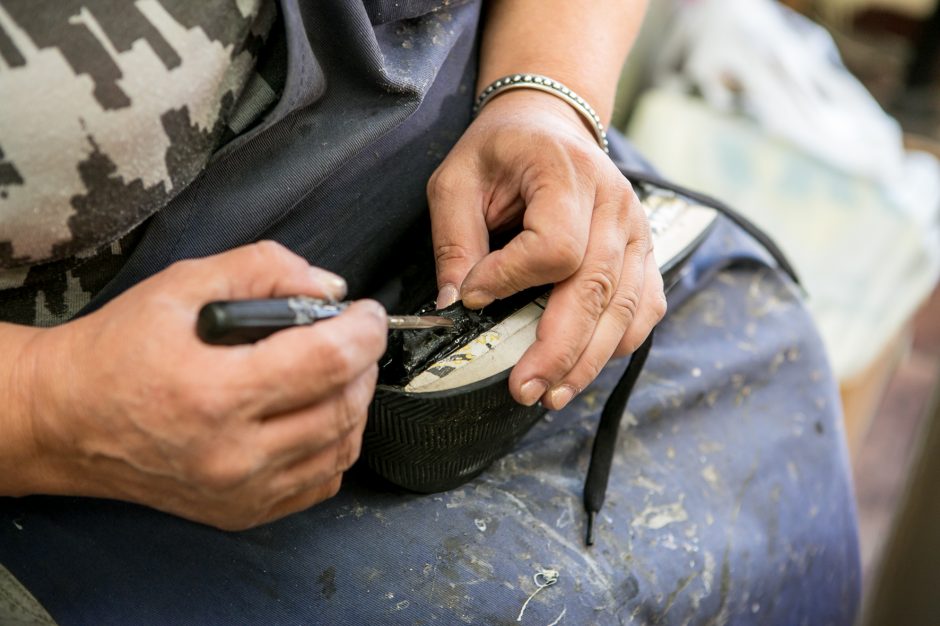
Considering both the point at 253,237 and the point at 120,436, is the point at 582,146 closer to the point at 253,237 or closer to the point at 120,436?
the point at 253,237

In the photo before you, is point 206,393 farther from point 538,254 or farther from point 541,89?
point 541,89

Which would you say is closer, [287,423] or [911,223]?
[287,423]

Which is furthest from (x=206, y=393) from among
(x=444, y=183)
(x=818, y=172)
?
(x=818, y=172)

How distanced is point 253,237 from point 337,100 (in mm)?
107

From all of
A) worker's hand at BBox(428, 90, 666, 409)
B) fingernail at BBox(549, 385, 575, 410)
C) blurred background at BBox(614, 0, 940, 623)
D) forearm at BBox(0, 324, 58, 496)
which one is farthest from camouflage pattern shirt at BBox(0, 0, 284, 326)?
blurred background at BBox(614, 0, 940, 623)

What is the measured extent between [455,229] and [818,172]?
3.25 ft

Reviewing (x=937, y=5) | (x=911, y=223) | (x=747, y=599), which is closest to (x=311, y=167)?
(x=747, y=599)

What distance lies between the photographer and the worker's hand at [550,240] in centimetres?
51

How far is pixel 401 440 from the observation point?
0.50 metres

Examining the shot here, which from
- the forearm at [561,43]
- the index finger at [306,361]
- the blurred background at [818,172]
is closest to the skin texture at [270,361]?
the index finger at [306,361]

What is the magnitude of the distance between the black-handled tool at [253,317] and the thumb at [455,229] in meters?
0.15

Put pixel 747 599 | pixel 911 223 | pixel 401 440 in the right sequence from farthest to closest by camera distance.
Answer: pixel 911 223
pixel 747 599
pixel 401 440

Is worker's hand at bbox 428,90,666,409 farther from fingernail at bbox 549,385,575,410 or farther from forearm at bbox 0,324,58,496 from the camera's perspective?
forearm at bbox 0,324,58,496

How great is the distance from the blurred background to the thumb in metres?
0.96
